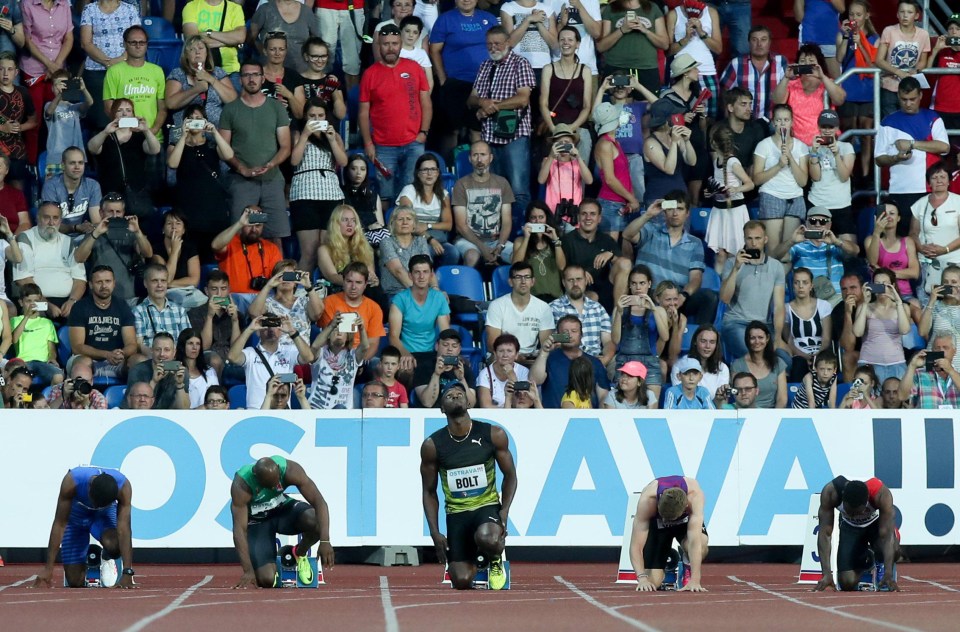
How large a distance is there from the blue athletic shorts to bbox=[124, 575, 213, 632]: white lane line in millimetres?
876

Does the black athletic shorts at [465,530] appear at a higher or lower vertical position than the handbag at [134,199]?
lower

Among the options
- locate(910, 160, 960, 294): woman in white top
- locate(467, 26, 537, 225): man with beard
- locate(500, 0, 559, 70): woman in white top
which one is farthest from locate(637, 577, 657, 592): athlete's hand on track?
locate(500, 0, 559, 70): woman in white top

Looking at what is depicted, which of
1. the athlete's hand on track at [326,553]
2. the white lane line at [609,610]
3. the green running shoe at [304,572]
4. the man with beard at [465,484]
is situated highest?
the man with beard at [465,484]

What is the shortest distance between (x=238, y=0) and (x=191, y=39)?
1.74 metres

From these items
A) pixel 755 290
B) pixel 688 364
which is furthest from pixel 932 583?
pixel 755 290

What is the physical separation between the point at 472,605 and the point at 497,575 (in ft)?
6.19

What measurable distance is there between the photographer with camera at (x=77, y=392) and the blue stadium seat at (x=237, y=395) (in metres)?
1.24

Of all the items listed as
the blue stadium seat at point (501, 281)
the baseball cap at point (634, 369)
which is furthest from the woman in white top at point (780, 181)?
the baseball cap at point (634, 369)

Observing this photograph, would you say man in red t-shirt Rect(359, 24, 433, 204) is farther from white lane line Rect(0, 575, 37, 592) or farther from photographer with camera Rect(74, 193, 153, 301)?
white lane line Rect(0, 575, 37, 592)

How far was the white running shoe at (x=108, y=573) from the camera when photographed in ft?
43.7

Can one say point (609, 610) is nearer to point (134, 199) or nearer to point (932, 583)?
point (932, 583)

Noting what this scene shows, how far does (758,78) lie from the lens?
19.9m

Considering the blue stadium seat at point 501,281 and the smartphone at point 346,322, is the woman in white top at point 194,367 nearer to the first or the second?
the smartphone at point 346,322

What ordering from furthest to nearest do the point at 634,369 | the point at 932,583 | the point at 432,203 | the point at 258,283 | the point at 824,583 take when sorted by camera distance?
the point at 432,203, the point at 258,283, the point at 634,369, the point at 932,583, the point at 824,583
